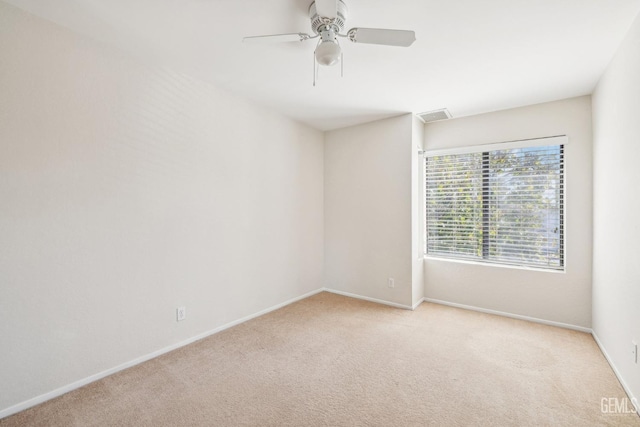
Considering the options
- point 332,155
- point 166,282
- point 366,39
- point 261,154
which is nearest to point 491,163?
point 332,155

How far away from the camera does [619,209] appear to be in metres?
2.17

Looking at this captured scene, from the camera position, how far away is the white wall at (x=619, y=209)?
73.7 inches

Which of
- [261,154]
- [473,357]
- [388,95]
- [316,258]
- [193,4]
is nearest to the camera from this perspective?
[193,4]

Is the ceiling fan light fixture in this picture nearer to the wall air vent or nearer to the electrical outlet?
the wall air vent

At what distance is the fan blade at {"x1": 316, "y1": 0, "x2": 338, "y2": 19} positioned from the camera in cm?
154

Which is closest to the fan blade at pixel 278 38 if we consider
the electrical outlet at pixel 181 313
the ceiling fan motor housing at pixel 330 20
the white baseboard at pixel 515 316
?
the ceiling fan motor housing at pixel 330 20

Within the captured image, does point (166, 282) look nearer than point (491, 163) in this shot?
Yes

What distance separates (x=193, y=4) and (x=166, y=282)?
212cm

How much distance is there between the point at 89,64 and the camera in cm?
207

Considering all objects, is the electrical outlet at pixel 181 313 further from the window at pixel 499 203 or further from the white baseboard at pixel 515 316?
the window at pixel 499 203

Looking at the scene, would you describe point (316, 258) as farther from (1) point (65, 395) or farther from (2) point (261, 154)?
(1) point (65, 395)

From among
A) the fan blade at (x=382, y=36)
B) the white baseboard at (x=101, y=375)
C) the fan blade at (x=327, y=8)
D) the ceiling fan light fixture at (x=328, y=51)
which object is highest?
the fan blade at (x=327, y=8)

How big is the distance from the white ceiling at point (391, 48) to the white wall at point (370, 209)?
76cm

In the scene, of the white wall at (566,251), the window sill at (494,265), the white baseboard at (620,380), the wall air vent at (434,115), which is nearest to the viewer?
the white baseboard at (620,380)
